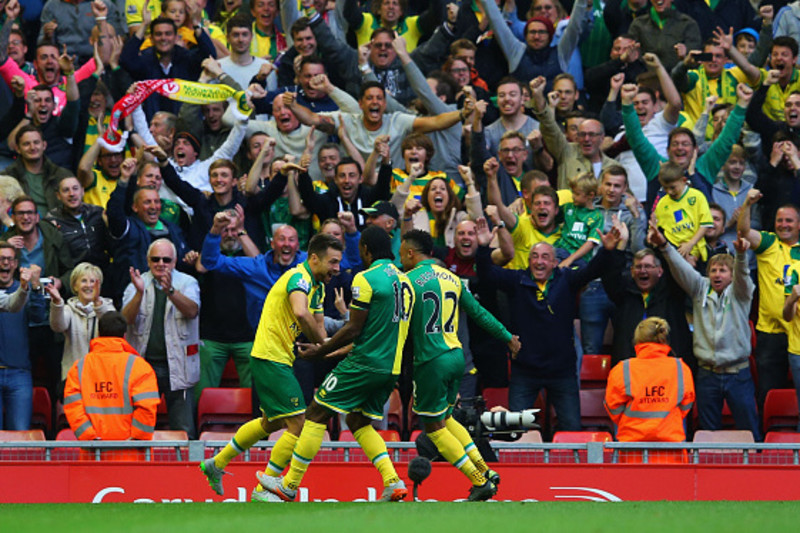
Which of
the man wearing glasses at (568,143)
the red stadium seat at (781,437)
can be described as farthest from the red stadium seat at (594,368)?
the man wearing glasses at (568,143)

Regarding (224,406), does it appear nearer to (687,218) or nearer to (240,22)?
(687,218)

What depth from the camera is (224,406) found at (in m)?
12.9

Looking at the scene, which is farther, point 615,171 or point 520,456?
point 615,171

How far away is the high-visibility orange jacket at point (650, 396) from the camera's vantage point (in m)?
11.5

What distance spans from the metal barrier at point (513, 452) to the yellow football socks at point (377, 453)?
551 millimetres

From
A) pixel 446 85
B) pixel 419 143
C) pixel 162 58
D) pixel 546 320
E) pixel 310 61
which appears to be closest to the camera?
pixel 546 320

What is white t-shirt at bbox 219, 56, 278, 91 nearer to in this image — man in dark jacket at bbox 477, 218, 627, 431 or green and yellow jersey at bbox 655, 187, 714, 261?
man in dark jacket at bbox 477, 218, 627, 431

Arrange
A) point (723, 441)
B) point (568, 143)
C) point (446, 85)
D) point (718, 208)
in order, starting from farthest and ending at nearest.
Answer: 1. point (446, 85)
2. point (568, 143)
3. point (718, 208)
4. point (723, 441)

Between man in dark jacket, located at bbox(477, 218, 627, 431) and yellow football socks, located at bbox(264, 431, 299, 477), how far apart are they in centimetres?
269

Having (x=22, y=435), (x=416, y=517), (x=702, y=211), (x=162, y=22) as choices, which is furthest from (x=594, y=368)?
(x=162, y=22)

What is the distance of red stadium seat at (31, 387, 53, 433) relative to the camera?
13211mm

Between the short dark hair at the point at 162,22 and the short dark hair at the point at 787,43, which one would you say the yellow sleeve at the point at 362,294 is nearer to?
the short dark hair at the point at 162,22

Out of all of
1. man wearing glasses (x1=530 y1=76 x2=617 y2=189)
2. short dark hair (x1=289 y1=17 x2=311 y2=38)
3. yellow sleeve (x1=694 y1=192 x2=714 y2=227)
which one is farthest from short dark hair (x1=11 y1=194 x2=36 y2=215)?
yellow sleeve (x1=694 y1=192 x2=714 y2=227)

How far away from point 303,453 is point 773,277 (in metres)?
5.37
